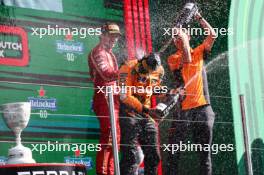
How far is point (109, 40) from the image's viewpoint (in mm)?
6562

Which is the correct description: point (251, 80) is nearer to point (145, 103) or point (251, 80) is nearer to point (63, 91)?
point (145, 103)

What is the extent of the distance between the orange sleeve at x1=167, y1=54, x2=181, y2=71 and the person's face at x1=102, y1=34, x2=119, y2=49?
17.5 inches

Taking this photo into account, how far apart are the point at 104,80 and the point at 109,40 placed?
30cm

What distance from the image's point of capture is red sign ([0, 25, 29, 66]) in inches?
239

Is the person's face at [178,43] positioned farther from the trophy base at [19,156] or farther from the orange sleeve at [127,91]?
the trophy base at [19,156]

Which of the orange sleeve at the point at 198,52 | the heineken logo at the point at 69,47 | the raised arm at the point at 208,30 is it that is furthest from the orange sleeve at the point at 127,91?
the raised arm at the point at 208,30

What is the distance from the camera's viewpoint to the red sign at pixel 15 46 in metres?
6.07

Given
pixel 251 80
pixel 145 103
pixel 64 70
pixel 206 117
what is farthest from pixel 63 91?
pixel 251 80

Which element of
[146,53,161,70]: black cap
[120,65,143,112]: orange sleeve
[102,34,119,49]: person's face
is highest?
[102,34,119,49]: person's face

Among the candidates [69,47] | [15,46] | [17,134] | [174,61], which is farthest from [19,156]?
[174,61]

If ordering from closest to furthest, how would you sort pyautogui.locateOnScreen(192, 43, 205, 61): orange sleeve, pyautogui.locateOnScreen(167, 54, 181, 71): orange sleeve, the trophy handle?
the trophy handle, pyautogui.locateOnScreen(167, 54, 181, 71): orange sleeve, pyautogui.locateOnScreen(192, 43, 205, 61): orange sleeve

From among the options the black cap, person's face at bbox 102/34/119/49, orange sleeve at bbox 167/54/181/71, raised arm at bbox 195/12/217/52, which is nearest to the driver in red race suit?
person's face at bbox 102/34/119/49

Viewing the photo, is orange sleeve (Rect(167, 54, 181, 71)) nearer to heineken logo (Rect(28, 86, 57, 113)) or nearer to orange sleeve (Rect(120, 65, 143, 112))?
orange sleeve (Rect(120, 65, 143, 112))

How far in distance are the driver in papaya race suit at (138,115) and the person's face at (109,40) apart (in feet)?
0.56
